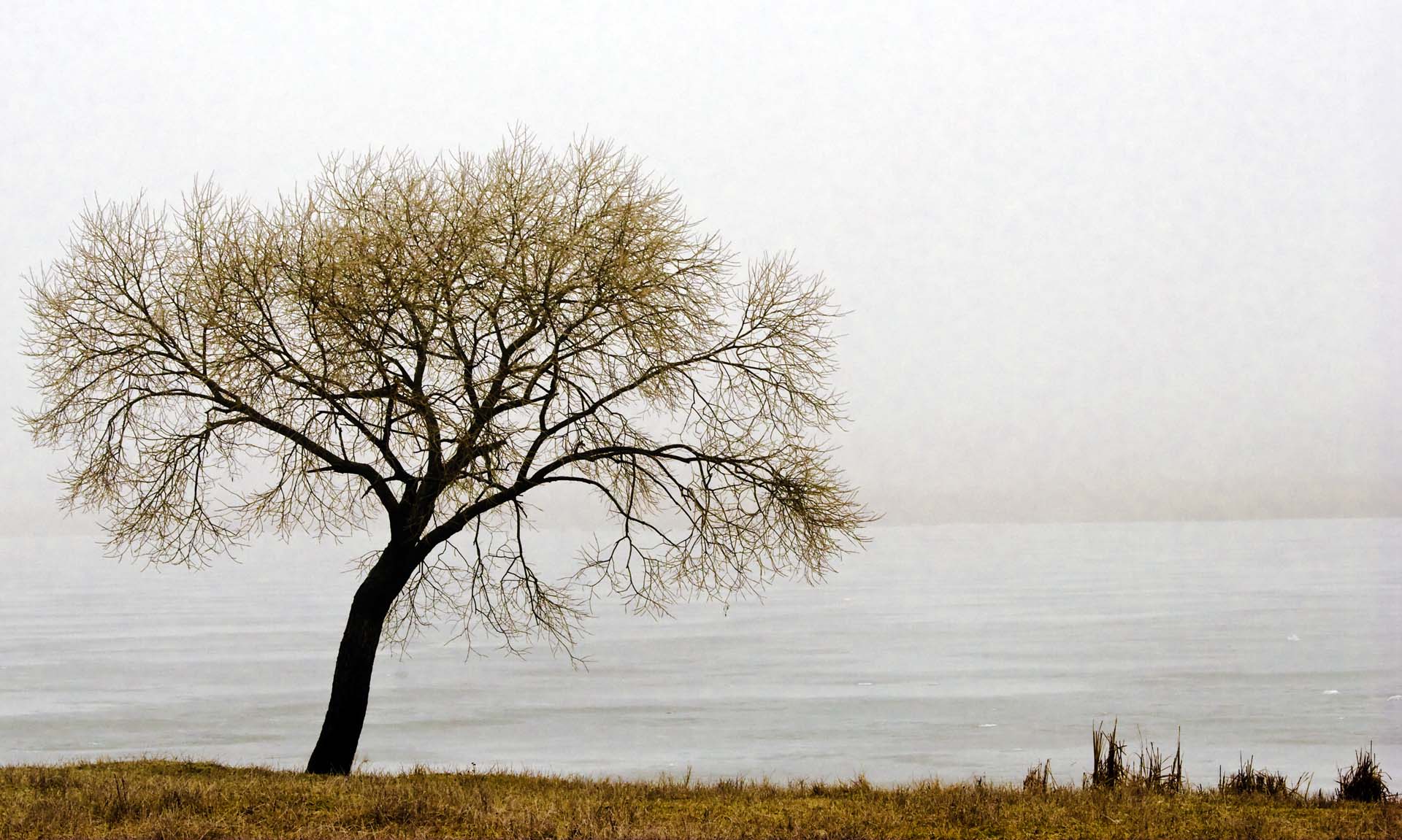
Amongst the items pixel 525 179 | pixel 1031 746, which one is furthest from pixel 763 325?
pixel 1031 746

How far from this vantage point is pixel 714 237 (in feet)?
60.2

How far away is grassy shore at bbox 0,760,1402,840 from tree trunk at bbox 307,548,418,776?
2396mm

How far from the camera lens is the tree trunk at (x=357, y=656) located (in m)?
18.0

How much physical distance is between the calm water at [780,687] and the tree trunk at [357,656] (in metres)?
11.7

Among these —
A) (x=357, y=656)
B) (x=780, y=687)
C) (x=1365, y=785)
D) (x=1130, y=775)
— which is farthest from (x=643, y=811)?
(x=780, y=687)

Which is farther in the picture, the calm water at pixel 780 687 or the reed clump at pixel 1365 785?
the calm water at pixel 780 687

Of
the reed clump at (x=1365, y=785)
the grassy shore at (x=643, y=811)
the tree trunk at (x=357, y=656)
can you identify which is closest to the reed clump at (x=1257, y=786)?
the grassy shore at (x=643, y=811)

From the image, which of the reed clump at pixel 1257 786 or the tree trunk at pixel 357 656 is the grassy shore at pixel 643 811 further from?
the tree trunk at pixel 357 656

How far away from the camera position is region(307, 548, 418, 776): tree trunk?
1798 centimetres

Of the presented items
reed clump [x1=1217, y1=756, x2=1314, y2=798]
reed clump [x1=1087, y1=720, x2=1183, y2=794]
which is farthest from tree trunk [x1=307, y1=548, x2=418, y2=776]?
reed clump [x1=1217, y1=756, x2=1314, y2=798]

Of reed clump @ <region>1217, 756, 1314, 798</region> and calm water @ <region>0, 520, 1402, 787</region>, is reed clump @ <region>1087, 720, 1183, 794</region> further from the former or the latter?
calm water @ <region>0, 520, 1402, 787</region>

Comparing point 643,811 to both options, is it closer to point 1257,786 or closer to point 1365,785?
point 1257,786

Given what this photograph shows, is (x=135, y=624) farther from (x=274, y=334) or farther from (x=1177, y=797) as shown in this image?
(x=1177, y=797)

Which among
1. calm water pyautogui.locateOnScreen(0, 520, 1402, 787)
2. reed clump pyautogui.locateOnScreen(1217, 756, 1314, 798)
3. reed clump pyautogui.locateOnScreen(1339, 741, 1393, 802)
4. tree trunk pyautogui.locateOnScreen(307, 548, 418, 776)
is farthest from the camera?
calm water pyautogui.locateOnScreen(0, 520, 1402, 787)
